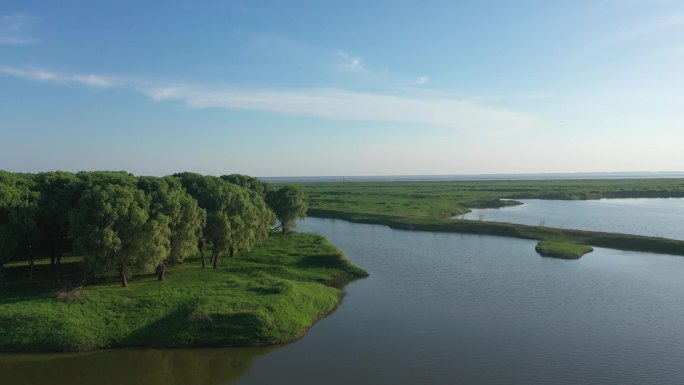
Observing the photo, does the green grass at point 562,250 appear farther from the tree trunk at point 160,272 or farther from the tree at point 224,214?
the tree trunk at point 160,272

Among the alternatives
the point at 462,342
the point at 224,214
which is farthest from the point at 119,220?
the point at 462,342

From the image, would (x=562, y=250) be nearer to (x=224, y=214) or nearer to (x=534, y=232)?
(x=534, y=232)

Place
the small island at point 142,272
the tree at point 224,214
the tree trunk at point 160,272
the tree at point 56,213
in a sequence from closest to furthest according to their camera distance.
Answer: the small island at point 142,272, the tree at point 56,213, the tree trunk at point 160,272, the tree at point 224,214

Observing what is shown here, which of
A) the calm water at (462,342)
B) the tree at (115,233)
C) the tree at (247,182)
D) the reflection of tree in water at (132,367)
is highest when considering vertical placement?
the tree at (247,182)

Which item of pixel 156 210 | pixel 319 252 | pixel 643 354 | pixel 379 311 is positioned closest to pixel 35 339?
pixel 156 210

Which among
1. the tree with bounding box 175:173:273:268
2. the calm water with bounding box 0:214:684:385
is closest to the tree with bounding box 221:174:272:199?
the tree with bounding box 175:173:273:268

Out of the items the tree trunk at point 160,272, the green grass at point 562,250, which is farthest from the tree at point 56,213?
the green grass at point 562,250

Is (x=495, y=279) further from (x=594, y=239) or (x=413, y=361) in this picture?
(x=594, y=239)
